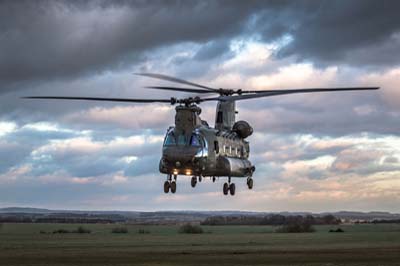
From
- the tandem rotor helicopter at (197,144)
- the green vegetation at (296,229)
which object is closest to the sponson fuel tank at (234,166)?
the tandem rotor helicopter at (197,144)

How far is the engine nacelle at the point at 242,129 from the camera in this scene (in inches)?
2697

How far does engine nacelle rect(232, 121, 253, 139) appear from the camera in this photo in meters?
68.5

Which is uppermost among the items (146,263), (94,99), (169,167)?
(94,99)

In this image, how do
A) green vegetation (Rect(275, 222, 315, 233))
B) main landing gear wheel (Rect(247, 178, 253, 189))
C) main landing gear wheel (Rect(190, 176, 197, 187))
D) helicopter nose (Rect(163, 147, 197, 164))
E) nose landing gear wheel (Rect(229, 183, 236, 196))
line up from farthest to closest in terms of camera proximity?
green vegetation (Rect(275, 222, 315, 233))
main landing gear wheel (Rect(247, 178, 253, 189))
nose landing gear wheel (Rect(229, 183, 236, 196))
main landing gear wheel (Rect(190, 176, 197, 187))
helicopter nose (Rect(163, 147, 197, 164))

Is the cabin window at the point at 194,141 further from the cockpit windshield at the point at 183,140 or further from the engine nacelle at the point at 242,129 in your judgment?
the engine nacelle at the point at 242,129

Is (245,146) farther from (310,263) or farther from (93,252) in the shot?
(93,252)

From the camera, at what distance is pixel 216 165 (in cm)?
6200

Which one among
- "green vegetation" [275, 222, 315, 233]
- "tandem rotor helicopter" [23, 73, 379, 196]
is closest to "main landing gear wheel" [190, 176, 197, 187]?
"tandem rotor helicopter" [23, 73, 379, 196]

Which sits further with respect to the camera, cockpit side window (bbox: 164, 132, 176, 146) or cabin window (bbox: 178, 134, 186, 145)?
cockpit side window (bbox: 164, 132, 176, 146)

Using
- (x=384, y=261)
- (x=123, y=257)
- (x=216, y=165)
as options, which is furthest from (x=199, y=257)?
(x=384, y=261)

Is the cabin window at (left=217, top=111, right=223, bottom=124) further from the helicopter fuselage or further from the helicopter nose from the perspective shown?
the helicopter nose

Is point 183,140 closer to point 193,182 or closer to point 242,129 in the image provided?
point 193,182

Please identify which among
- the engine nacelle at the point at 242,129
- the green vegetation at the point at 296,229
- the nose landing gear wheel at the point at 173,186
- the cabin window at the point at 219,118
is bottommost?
the nose landing gear wheel at the point at 173,186

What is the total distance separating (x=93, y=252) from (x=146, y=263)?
1905 cm
